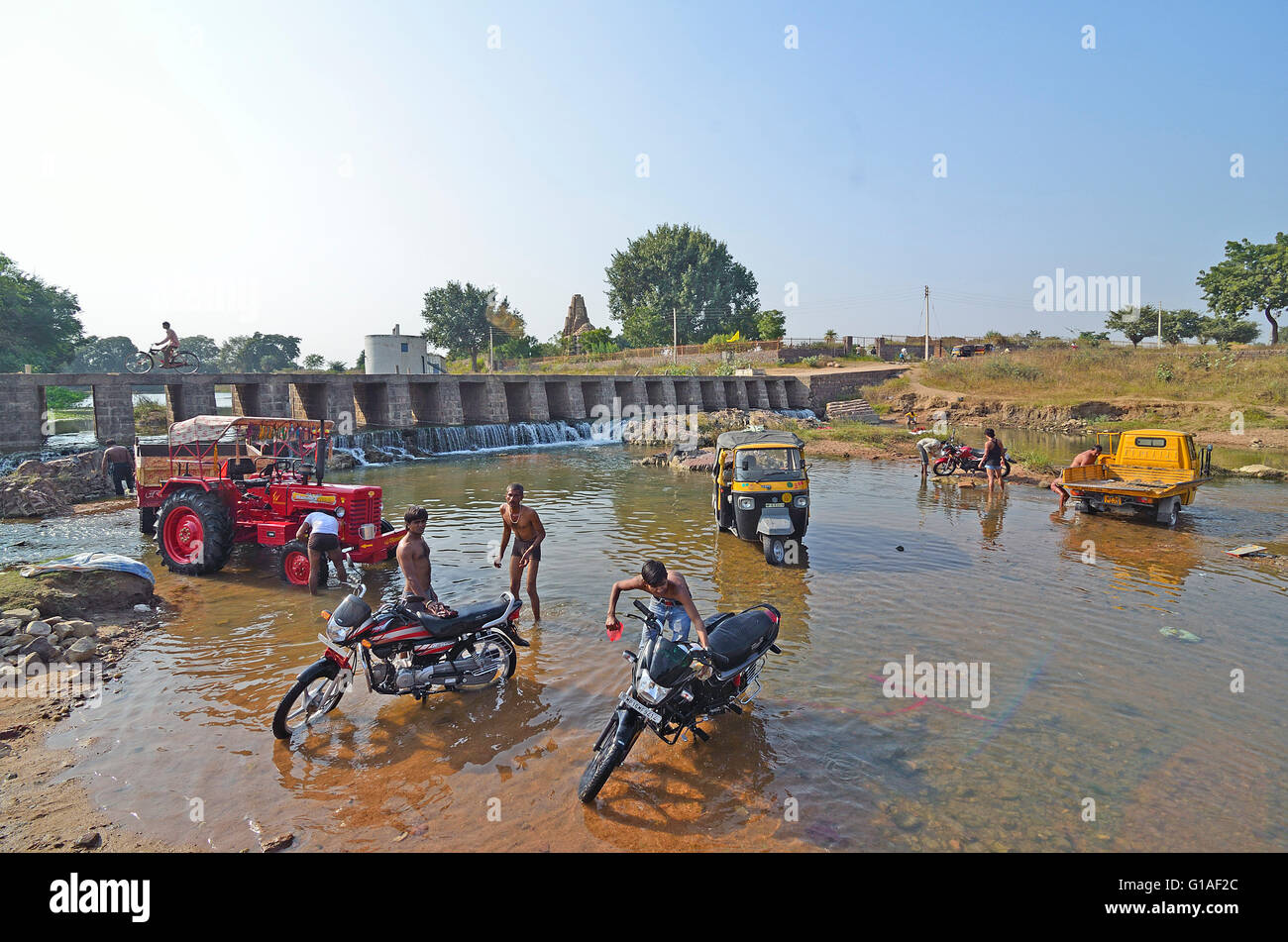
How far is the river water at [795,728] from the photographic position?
454cm

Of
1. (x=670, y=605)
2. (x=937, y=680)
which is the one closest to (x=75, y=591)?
(x=670, y=605)

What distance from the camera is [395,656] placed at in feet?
20.0

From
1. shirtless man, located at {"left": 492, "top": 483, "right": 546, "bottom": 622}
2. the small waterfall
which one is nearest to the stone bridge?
the small waterfall

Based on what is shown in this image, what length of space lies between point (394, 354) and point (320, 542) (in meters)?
43.3

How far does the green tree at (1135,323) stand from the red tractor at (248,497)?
69.5 meters

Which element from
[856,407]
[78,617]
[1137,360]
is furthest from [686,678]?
[1137,360]

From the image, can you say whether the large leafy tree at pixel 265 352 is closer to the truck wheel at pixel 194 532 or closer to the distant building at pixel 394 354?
the distant building at pixel 394 354

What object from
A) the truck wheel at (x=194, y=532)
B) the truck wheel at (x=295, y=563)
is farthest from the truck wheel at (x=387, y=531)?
the truck wheel at (x=194, y=532)

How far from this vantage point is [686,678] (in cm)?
501

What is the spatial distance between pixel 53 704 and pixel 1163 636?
11576 mm

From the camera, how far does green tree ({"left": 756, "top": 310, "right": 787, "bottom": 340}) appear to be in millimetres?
68750

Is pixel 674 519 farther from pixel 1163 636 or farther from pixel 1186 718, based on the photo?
pixel 1186 718

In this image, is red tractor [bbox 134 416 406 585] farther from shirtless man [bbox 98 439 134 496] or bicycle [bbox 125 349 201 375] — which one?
bicycle [bbox 125 349 201 375]
